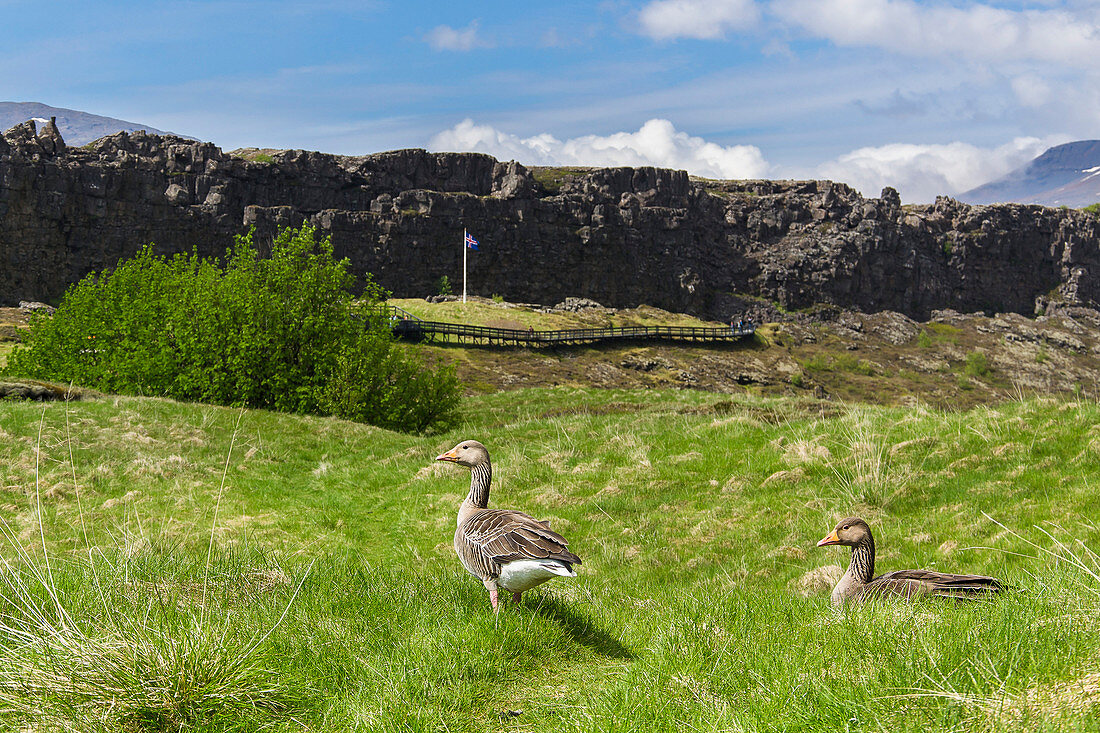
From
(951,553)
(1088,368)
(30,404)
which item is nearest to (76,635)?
(951,553)

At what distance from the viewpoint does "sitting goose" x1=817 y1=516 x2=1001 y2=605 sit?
7.32 m

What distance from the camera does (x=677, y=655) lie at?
6.18 metres

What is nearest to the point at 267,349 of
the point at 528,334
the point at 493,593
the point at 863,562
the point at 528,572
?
the point at 493,593

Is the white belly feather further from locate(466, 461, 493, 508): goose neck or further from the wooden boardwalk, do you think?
the wooden boardwalk

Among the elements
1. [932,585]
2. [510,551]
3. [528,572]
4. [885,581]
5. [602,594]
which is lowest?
[602,594]

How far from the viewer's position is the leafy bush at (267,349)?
1396 inches

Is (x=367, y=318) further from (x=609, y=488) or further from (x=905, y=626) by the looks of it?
(x=905, y=626)

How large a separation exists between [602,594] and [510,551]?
153 inches

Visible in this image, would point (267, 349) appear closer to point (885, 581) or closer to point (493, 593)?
point (493, 593)

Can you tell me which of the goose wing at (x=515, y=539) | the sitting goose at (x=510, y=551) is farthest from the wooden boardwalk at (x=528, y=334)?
the goose wing at (x=515, y=539)

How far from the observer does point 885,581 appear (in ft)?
26.0

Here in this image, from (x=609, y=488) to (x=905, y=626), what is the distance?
11761 mm

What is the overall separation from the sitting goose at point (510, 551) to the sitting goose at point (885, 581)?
319cm

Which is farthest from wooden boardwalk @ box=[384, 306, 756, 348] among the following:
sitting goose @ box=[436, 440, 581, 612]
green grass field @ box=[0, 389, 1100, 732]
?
sitting goose @ box=[436, 440, 581, 612]
